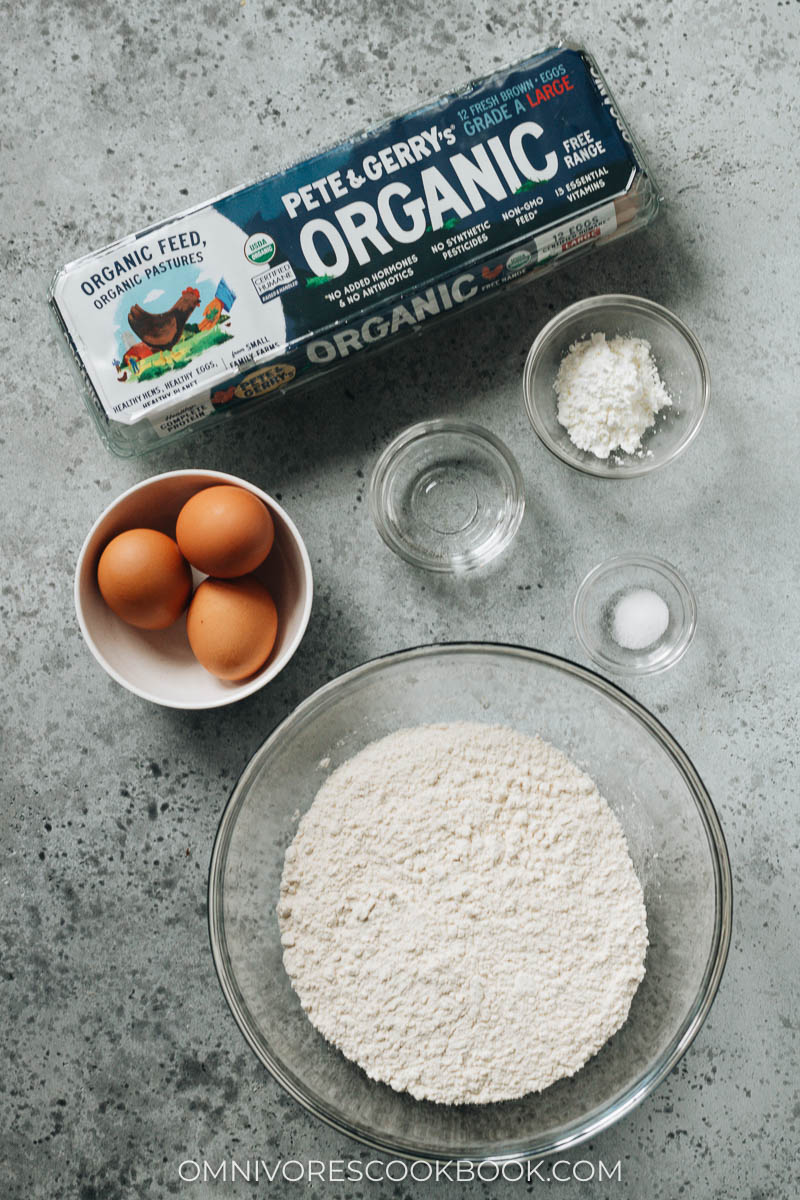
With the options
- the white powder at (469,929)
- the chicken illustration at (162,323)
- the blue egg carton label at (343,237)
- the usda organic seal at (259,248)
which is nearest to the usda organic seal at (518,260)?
the blue egg carton label at (343,237)

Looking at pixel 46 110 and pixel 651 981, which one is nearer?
pixel 651 981

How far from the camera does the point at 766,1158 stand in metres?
1.31

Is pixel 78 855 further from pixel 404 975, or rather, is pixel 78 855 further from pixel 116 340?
pixel 116 340

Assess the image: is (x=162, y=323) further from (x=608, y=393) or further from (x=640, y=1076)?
(x=640, y=1076)

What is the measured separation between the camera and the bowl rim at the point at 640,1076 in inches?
45.8

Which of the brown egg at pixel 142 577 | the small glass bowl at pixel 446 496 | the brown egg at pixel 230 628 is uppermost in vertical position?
the brown egg at pixel 142 577

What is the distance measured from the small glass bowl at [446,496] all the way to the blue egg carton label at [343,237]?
0.73 ft

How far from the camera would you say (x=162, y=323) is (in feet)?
3.95

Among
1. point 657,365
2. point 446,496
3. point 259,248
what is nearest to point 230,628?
point 446,496

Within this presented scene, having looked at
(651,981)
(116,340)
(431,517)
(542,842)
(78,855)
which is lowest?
(651,981)

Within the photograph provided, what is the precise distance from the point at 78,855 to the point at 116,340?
0.76 metres

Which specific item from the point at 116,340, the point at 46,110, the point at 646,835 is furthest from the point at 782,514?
the point at 46,110

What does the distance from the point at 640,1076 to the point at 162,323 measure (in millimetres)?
1232

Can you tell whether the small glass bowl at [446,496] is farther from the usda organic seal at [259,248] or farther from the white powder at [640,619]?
the usda organic seal at [259,248]
